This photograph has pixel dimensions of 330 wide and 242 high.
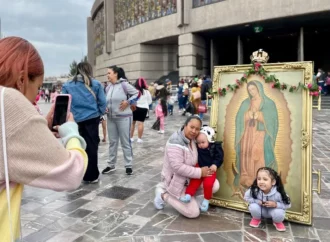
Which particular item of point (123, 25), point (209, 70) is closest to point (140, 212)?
point (209, 70)

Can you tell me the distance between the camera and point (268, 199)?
3.58m

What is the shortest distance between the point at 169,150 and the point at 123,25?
2694 centimetres

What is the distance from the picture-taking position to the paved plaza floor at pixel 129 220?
11.2ft

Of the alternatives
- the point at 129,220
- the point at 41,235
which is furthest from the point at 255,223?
the point at 41,235

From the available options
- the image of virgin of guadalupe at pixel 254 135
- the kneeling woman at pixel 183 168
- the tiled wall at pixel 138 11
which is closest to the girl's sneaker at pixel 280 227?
the image of virgin of guadalupe at pixel 254 135

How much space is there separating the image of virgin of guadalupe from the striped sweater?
292 cm

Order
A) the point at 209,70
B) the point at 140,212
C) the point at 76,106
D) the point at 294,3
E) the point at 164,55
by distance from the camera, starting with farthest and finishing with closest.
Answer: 1. the point at 164,55
2. the point at 209,70
3. the point at 294,3
4. the point at 76,106
5. the point at 140,212

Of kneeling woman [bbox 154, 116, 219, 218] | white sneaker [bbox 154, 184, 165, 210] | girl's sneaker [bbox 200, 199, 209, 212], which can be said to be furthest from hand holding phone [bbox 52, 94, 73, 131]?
girl's sneaker [bbox 200, 199, 209, 212]

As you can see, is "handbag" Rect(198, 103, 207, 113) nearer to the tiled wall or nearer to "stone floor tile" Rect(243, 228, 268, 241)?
"stone floor tile" Rect(243, 228, 268, 241)

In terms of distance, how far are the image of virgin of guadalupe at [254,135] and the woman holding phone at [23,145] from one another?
2.88 meters

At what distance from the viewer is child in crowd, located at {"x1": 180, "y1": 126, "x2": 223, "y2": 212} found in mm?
4016

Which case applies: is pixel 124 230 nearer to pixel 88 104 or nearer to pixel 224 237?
pixel 224 237

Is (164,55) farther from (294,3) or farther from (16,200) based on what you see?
(16,200)

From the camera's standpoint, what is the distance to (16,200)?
1300 millimetres
